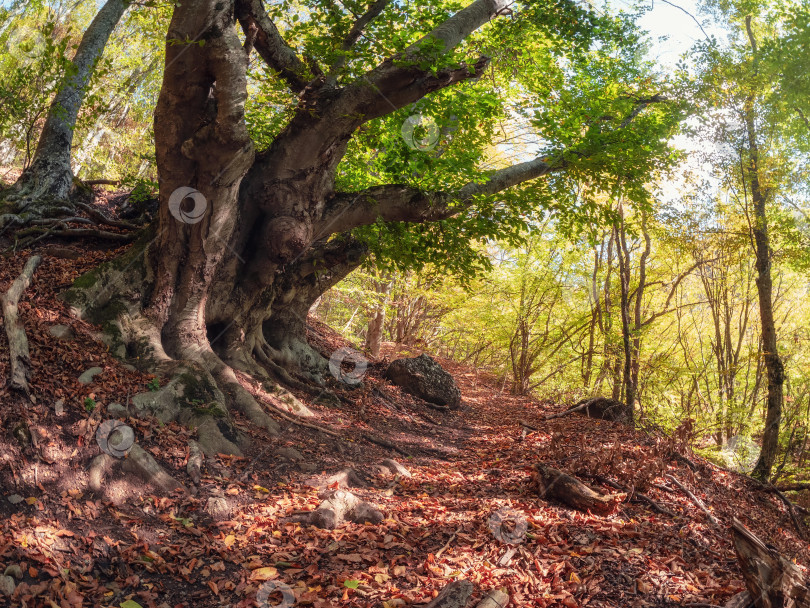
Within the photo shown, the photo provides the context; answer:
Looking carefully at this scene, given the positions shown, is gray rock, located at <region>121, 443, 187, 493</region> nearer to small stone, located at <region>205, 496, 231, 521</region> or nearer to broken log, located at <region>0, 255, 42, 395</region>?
small stone, located at <region>205, 496, 231, 521</region>

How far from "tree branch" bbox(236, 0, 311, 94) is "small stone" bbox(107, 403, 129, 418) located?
4290 mm

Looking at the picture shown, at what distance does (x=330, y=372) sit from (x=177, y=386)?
4246mm

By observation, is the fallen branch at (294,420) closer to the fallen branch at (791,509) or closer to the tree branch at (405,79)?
the tree branch at (405,79)

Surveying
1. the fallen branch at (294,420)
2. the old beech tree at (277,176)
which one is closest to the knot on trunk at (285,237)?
the old beech tree at (277,176)

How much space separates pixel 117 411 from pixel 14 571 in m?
1.87

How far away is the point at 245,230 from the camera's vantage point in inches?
271

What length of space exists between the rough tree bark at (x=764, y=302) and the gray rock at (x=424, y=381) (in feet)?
18.4

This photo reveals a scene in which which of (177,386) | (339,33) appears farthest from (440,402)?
(339,33)

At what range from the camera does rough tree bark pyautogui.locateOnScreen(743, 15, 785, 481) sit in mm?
8664

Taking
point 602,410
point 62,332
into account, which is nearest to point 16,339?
point 62,332

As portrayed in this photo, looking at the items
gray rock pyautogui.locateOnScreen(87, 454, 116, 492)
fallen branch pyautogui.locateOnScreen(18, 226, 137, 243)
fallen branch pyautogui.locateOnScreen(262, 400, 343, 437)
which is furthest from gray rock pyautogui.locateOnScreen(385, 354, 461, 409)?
gray rock pyautogui.locateOnScreen(87, 454, 116, 492)

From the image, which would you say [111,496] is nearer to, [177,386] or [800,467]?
[177,386]

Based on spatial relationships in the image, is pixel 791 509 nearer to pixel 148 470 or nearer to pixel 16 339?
pixel 148 470

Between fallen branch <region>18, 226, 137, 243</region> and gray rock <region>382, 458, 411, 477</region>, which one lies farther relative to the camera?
fallen branch <region>18, 226, 137, 243</region>
